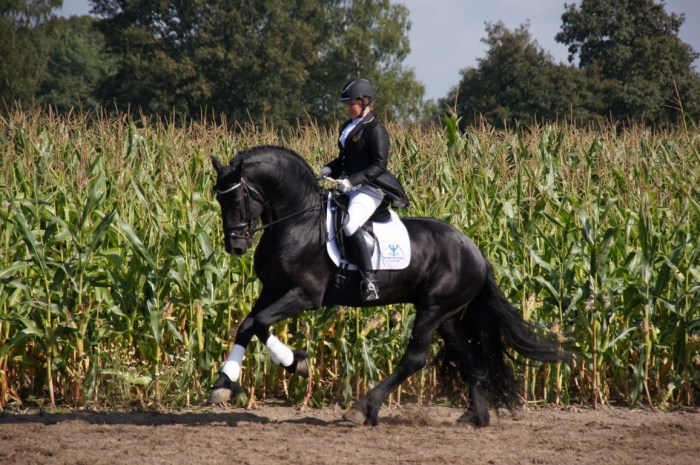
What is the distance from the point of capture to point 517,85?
44.0 m

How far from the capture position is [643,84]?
4012cm

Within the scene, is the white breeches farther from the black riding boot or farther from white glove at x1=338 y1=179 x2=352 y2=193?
white glove at x1=338 y1=179 x2=352 y2=193

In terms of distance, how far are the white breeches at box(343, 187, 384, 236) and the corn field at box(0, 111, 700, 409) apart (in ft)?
5.47

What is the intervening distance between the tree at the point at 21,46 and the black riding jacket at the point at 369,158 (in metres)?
38.2

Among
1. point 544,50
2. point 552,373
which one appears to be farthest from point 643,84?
point 552,373

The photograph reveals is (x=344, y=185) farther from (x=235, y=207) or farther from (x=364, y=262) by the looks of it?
(x=235, y=207)

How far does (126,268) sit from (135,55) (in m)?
37.2

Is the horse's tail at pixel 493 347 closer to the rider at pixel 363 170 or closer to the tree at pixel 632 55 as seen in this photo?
the rider at pixel 363 170

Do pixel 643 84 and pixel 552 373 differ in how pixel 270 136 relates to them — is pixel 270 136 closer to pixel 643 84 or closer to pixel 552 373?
pixel 552 373

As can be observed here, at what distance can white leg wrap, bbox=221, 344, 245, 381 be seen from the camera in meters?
6.01

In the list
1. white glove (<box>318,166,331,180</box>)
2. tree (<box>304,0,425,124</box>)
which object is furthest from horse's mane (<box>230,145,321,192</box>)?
tree (<box>304,0,425,124</box>)

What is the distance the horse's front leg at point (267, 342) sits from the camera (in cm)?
602

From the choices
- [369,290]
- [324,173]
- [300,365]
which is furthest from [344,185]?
Answer: [300,365]

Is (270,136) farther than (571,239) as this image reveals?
Yes
